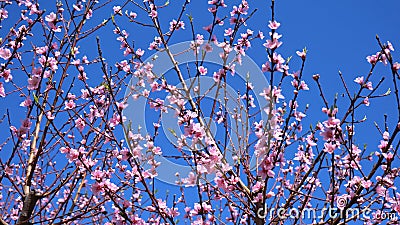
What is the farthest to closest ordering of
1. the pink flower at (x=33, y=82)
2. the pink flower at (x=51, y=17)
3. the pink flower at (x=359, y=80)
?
the pink flower at (x=51, y=17)
the pink flower at (x=33, y=82)
the pink flower at (x=359, y=80)

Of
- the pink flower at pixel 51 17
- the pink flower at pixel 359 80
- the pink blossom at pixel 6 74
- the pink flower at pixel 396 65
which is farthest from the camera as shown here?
the pink flower at pixel 51 17

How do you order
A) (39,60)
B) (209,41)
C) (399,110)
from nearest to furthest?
(399,110) → (39,60) → (209,41)

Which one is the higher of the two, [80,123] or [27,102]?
[27,102]

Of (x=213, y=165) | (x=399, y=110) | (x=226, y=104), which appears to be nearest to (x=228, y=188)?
(x=213, y=165)

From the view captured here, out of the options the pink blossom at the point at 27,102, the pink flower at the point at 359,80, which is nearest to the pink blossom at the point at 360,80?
the pink flower at the point at 359,80

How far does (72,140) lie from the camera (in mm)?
4270

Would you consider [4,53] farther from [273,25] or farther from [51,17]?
[273,25]

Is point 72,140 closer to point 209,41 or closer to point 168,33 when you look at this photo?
point 168,33

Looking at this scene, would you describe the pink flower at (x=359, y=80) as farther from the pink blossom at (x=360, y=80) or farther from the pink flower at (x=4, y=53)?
the pink flower at (x=4, y=53)

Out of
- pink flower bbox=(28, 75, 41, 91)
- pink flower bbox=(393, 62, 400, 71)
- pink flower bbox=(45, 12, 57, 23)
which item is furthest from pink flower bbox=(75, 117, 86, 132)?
pink flower bbox=(393, 62, 400, 71)

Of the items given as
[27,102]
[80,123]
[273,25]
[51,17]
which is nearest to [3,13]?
[51,17]

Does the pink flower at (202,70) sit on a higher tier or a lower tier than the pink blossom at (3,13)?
lower

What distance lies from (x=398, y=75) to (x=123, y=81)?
279 centimetres

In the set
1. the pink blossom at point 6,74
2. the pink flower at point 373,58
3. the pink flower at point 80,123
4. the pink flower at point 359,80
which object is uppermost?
the pink blossom at point 6,74
